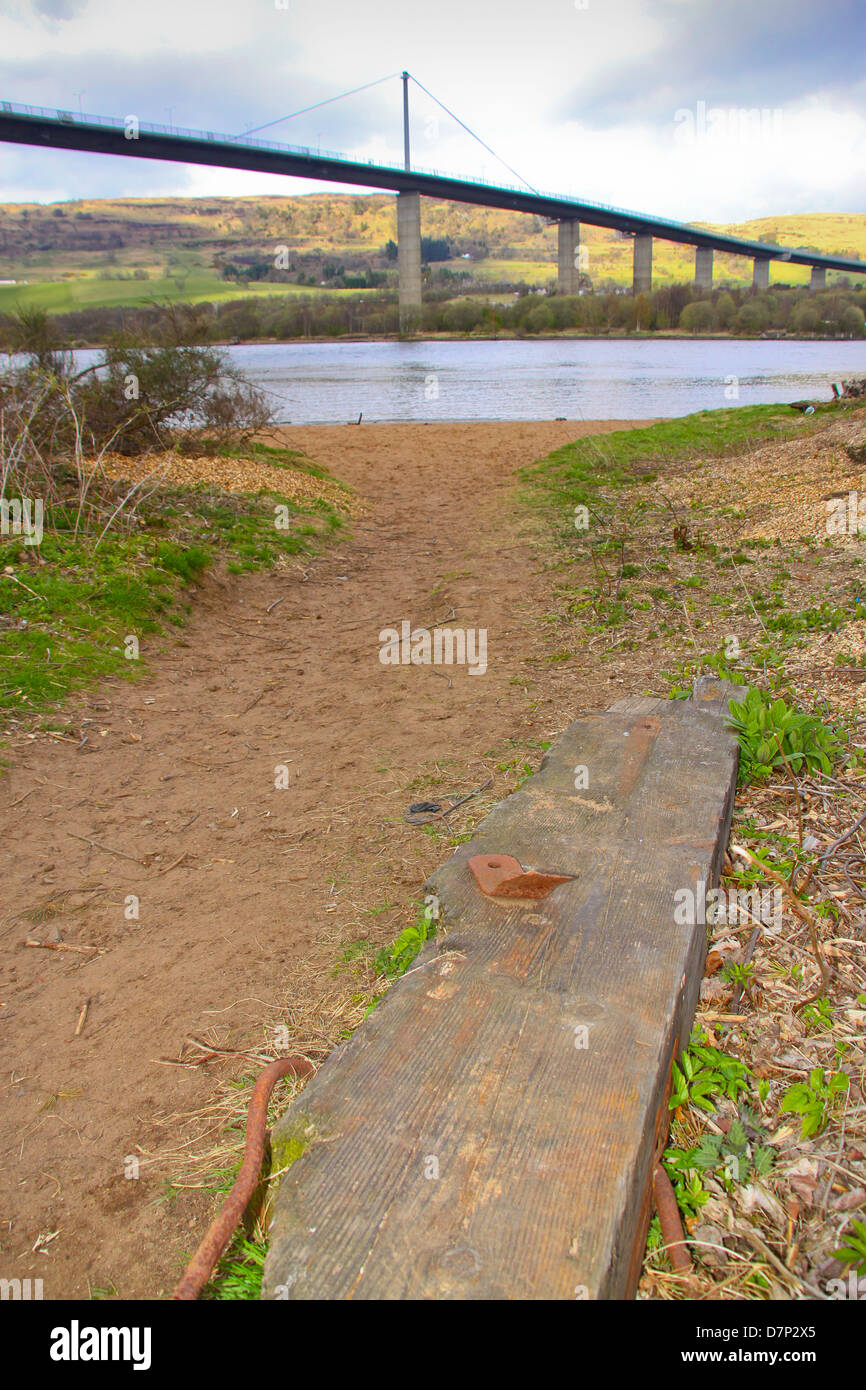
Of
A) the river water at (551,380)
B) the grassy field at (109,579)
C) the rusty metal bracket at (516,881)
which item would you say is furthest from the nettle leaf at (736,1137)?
the river water at (551,380)

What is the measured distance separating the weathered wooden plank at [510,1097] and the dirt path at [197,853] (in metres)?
0.76

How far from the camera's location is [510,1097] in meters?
1.69

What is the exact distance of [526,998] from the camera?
1.94m

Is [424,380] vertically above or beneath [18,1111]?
above

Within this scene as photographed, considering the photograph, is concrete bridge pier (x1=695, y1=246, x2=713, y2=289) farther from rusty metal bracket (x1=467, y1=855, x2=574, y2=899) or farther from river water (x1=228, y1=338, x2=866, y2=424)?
rusty metal bracket (x1=467, y1=855, x2=574, y2=899)

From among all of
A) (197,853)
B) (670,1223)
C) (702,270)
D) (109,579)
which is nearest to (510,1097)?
(670,1223)

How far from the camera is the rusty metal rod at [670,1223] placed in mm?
1746

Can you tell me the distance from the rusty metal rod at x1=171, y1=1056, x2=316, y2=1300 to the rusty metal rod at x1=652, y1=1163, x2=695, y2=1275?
0.87 m

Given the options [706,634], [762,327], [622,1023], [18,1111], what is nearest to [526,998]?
[622,1023]

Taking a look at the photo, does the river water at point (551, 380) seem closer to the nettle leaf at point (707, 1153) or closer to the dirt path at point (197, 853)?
the dirt path at point (197, 853)

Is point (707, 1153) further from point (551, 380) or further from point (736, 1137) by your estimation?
point (551, 380)

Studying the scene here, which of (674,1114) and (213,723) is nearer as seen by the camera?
(674,1114)

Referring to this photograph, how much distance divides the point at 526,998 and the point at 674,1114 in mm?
518
